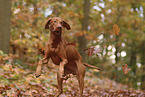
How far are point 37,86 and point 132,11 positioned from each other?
14643mm

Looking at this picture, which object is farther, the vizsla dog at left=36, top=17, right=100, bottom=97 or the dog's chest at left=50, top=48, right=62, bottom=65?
the dog's chest at left=50, top=48, right=62, bottom=65

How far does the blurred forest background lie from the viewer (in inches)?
209

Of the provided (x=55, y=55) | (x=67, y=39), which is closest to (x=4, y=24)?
(x=67, y=39)

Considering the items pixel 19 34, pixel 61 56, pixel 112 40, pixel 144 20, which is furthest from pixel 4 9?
pixel 144 20

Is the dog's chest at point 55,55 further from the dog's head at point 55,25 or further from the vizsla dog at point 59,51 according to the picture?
the dog's head at point 55,25

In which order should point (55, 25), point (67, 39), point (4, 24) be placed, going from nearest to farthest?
point (55, 25) < point (4, 24) < point (67, 39)

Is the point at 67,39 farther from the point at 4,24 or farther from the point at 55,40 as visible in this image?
the point at 55,40

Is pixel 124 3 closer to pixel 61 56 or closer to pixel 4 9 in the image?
pixel 4 9

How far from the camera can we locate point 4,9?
24.6 feet

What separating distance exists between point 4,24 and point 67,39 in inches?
178

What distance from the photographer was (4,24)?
7516 millimetres

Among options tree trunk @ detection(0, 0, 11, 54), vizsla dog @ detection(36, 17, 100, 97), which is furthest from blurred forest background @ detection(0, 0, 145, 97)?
vizsla dog @ detection(36, 17, 100, 97)

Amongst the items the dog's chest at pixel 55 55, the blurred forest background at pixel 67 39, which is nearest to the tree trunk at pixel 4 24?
the blurred forest background at pixel 67 39

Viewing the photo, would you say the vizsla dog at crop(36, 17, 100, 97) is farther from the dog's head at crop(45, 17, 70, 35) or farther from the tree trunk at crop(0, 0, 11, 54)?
the tree trunk at crop(0, 0, 11, 54)
